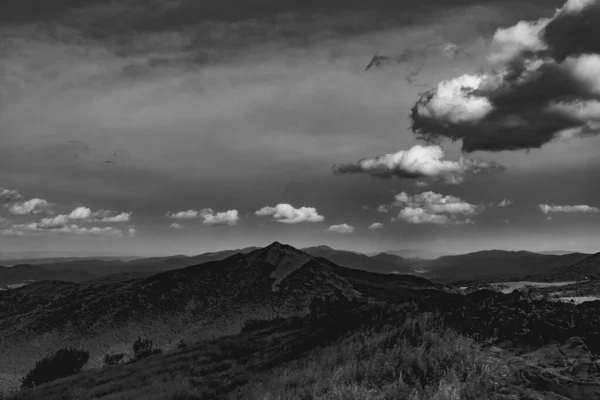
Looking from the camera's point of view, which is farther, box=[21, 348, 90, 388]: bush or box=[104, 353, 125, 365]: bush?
box=[104, 353, 125, 365]: bush

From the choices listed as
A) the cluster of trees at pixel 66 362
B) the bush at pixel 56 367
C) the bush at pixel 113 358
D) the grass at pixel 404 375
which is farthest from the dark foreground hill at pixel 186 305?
the grass at pixel 404 375

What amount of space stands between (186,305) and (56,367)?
2696cm

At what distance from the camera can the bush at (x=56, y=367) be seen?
2179 inches

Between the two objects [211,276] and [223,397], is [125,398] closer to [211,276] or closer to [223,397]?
[223,397]

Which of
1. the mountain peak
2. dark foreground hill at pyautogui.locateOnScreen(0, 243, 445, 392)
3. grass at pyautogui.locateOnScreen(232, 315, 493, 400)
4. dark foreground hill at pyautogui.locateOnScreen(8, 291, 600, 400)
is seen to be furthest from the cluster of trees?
grass at pyautogui.locateOnScreen(232, 315, 493, 400)

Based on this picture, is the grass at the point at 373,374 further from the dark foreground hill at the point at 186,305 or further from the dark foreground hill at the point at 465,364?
the dark foreground hill at the point at 186,305

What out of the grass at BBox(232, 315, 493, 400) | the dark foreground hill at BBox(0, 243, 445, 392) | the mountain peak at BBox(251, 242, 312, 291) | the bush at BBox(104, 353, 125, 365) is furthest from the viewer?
the mountain peak at BBox(251, 242, 312, 291)

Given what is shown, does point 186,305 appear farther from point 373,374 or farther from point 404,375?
point 404,375

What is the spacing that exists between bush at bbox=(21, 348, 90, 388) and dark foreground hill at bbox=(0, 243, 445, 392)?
8.02 ft

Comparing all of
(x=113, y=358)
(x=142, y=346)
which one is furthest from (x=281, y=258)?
(x=113, y=358)

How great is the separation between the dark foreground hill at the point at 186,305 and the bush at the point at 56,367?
2444mm

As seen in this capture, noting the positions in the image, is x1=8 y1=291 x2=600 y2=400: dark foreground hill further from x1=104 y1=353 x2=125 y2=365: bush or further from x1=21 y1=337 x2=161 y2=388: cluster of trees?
x1=104 y1=353 x2=125 y2=365: bush

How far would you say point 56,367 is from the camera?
57.6 m

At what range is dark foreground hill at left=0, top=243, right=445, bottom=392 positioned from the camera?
6956 cm
